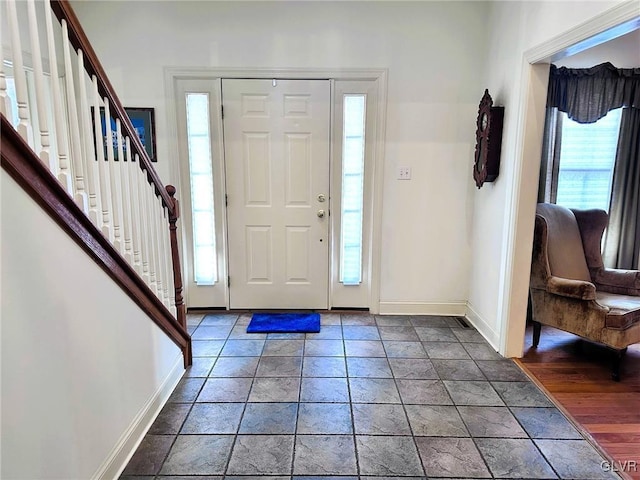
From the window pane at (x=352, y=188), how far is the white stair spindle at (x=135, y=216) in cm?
181

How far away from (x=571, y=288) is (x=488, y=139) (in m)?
1.18

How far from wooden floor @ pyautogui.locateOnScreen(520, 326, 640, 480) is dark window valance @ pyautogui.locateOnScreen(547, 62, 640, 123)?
1.85m

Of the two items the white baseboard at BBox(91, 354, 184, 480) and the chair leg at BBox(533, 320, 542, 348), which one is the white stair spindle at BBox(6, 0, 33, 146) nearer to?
the white baseboard at BBox(91, 354, 184, 480)

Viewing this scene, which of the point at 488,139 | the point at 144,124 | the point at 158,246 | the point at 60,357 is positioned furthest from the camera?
the point at 144,124

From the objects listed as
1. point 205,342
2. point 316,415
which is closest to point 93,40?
point 205,342

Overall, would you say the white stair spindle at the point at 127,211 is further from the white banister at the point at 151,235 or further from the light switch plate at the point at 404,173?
the light switch plate at the point at 404,173

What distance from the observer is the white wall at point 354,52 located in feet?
10.3

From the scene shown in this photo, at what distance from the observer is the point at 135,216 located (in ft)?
6.52

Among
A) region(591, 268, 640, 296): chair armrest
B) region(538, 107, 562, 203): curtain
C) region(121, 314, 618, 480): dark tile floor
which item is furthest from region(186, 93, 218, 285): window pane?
region(591, 268, 640, 296): chair armrest

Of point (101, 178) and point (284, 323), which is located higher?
point (101, 178)

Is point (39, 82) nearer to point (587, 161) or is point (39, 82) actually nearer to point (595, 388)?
point (595, 388)

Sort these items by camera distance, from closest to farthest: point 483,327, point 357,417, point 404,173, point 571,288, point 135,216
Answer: point 135,216 < point 357,417 < point 571,288 < point 483,327 < point 404,173

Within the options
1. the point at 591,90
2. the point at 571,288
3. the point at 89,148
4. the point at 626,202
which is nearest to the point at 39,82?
the point at 89,148

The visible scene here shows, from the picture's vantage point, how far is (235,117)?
3.31 metres
